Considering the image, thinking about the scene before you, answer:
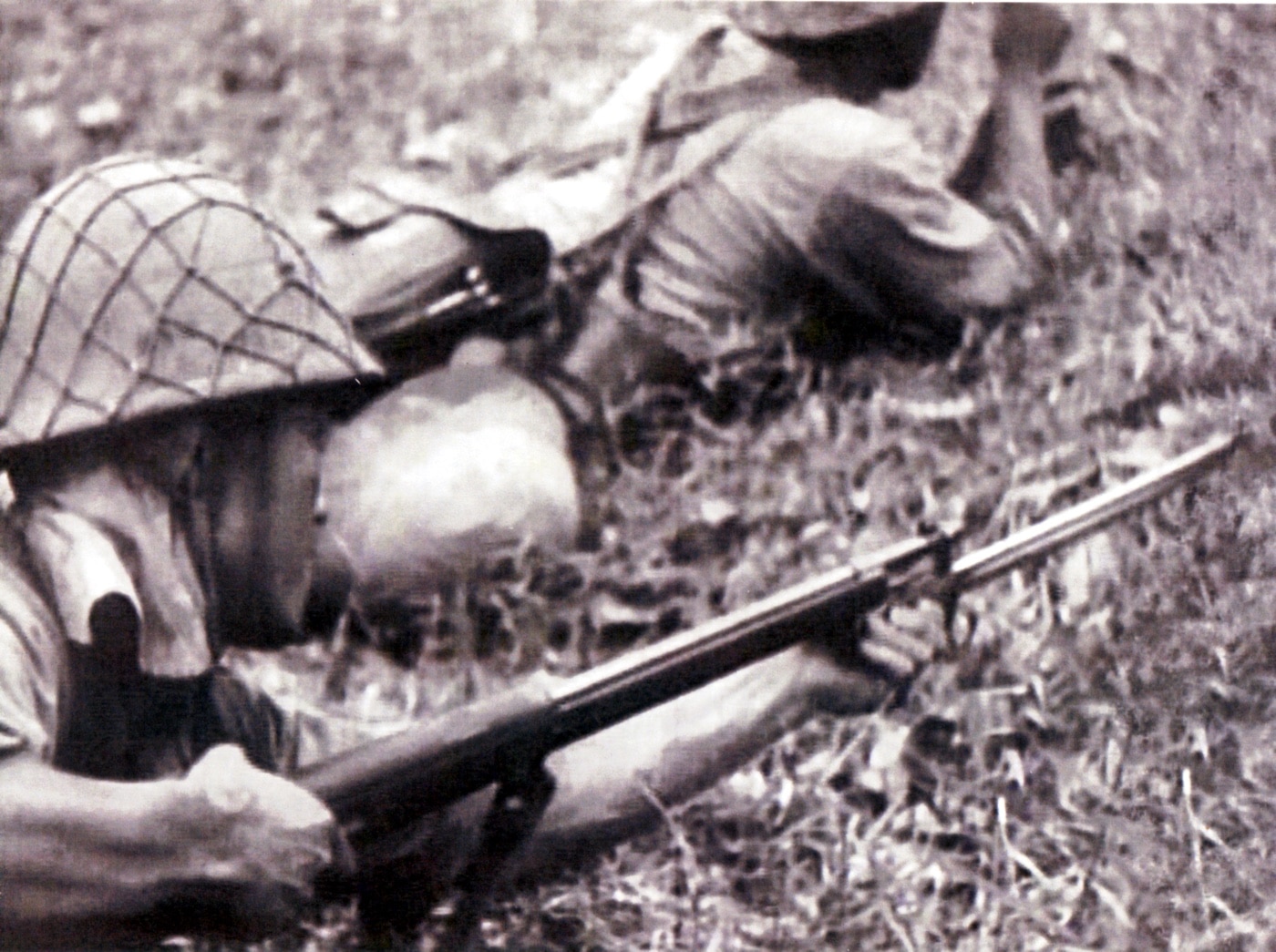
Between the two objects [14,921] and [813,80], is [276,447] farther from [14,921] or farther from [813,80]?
[813,80]

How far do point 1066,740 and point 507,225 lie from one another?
92 centimetres

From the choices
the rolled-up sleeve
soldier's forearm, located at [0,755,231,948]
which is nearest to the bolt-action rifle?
soldier's forearm, located at [0,755,231,948]

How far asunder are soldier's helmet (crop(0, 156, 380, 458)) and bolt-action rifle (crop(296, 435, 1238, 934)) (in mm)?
411

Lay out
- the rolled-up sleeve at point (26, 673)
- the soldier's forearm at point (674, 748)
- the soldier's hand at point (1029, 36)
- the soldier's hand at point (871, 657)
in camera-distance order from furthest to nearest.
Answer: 1. the soldier's hand at point (1029, 36)
2. the soldier's hand at point (871, 657)
3. the soldier's forearm at point (674, 748)
4. the rolled-up sleeve at point (26, 673)

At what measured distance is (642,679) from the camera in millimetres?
1890

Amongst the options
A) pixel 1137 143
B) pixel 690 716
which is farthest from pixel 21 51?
pixel 1137 143

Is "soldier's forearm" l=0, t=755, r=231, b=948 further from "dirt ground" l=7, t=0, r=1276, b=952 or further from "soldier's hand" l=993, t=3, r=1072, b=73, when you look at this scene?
"soldier's hand" l=993, t=3, r=1072, b=73

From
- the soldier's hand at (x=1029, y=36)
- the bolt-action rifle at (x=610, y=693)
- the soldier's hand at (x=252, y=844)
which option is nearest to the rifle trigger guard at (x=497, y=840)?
the bolt-action rifle at (x=610, y=693)

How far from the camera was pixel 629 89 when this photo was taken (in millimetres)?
2049

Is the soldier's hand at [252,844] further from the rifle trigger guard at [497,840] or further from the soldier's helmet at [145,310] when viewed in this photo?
the soldier's helmet at [145,310]

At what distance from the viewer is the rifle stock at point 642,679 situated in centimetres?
179

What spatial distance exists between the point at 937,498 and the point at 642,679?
1.48 feet

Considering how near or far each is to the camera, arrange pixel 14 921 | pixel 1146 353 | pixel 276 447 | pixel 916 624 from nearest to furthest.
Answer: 1. pixel 14 921
2. pixel 276 447
3. pixel 916 624
4. pixel 1146 353

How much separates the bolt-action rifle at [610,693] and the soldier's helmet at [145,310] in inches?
16.2
